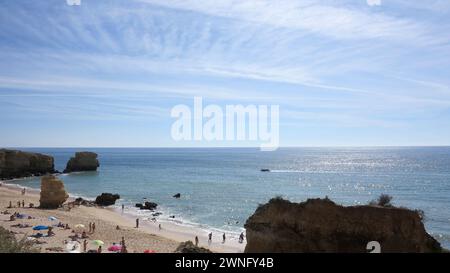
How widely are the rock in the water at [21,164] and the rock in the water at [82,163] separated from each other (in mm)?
10183

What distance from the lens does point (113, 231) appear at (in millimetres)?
36438

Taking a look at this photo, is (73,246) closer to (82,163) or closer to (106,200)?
(106,200)

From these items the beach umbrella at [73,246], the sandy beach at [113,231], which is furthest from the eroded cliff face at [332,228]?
the beach umbrella at [73,246]

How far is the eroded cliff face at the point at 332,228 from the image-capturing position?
16.8 meters

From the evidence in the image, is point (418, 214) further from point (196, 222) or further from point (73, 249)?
point (196, 222)

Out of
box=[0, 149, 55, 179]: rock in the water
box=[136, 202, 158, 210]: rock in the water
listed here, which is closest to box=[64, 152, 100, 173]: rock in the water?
box=[0, 149, 55, 179]: rock in the water

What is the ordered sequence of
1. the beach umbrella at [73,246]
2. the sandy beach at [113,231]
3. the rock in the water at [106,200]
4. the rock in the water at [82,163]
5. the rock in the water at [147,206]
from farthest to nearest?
the rock in the water at [82,163] → the rock in the water at [106,200] → the rock in the water at [147,206] → the sandy beach at [113,231] → the beach umbrella at [73,246]

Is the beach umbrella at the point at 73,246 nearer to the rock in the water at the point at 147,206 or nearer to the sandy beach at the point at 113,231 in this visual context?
the sandy beach at the point at 113,231

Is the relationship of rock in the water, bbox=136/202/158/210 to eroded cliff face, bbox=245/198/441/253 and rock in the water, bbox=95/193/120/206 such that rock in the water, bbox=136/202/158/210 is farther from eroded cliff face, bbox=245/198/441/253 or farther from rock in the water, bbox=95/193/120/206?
eroded cliff face, bbox=245/198/441/253

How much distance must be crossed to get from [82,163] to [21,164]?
810 inches

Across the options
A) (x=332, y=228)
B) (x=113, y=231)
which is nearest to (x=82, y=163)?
(x=113, y=231)
